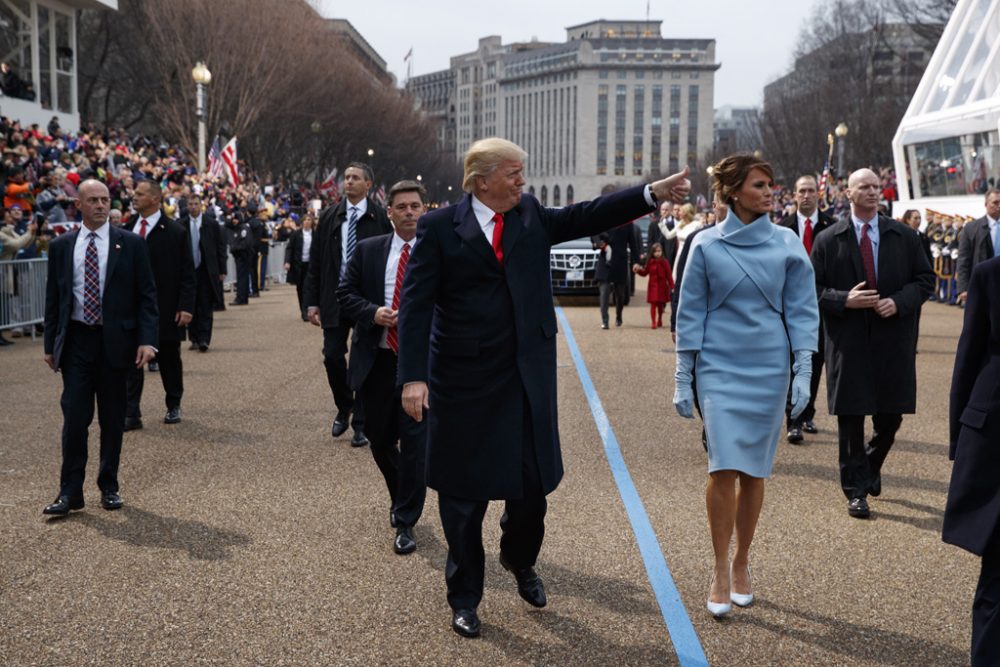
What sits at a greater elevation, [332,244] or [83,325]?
[332,244]

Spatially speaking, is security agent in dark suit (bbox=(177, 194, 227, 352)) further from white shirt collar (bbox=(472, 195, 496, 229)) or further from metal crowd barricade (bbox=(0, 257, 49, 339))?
white shirt collar (bbox=(472, 195, 496, 229))

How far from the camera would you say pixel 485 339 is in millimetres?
4473

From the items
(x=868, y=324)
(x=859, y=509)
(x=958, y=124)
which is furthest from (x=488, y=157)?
(x=958, y=124)

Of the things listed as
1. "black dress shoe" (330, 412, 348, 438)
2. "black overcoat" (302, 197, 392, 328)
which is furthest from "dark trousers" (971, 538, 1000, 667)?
"black dress shoe" (330, 412, 348, 438)

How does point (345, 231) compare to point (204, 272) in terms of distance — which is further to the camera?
point (204, 272)

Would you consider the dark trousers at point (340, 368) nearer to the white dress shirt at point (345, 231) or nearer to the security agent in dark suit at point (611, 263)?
the white dress shirt at point (345, 231)

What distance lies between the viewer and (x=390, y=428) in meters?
6.27

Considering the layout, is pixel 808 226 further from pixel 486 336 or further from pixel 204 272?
pixel 204 272

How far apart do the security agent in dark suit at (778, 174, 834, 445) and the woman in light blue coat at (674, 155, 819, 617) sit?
12.5 feet

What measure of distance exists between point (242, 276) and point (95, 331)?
55.0 ft

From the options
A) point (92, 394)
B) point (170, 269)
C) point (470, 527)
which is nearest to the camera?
point (470, 527)

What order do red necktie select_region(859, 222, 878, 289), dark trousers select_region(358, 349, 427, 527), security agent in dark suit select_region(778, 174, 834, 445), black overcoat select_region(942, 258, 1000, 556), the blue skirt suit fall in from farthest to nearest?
security agent in dark suit select_region(778, 174, 834, 445)
red necktie select_region(859, 222, 878, 289)
dark trousers select_region(358, 349, 427, 527)
the blue skirt suit
black overcoat select_region(942, 258, 1000, 556)

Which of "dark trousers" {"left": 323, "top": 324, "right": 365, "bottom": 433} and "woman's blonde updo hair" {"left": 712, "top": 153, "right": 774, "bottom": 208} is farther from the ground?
"woman's blonde updo hair" {"left": 712, "top": 153, "right": 774, "bottom": 208}

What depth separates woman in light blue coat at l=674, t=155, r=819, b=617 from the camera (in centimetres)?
478
